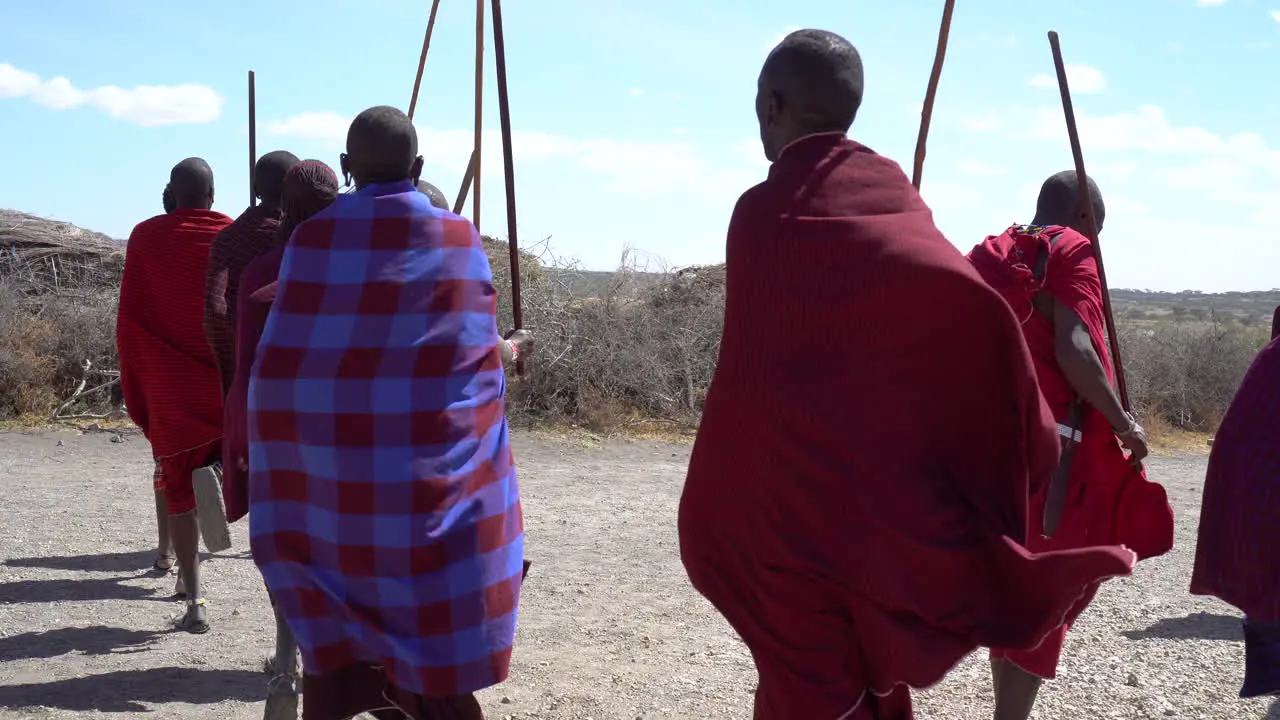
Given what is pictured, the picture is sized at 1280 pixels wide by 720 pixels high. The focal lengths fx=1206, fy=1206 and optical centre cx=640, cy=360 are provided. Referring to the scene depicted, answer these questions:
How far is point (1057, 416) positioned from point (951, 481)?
1223 millimetres

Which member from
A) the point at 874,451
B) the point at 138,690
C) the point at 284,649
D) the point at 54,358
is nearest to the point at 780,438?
the point at 874,451

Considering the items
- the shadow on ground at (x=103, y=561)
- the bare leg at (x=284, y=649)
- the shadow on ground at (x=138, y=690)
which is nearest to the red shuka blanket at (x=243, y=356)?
the bare leg at (x=284, y=649)

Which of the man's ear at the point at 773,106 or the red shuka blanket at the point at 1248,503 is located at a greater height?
the man's ear at the point at 773,106

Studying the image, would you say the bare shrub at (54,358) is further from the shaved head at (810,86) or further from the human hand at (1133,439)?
the shaved head at (810,86)

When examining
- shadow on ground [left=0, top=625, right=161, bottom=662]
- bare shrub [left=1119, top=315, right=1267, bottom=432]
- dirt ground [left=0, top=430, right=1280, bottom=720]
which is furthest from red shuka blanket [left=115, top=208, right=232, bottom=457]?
bare shrub [left=1119, top=315, right=1267, bottom=432]

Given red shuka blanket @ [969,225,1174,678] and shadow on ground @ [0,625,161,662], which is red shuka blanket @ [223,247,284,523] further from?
red shuka blanket @ [969,225,1174,678]

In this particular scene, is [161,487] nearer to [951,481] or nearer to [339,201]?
[339,201]

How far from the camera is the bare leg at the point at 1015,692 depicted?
138 inches

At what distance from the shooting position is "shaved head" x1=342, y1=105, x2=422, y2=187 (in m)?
3.10

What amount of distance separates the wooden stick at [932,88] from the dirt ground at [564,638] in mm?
1933

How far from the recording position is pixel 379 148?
310cm

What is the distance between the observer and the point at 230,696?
4.30 metres

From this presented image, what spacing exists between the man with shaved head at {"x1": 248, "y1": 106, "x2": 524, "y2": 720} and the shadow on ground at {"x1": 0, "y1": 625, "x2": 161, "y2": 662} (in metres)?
2.30

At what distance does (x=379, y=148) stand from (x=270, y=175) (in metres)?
1.62
